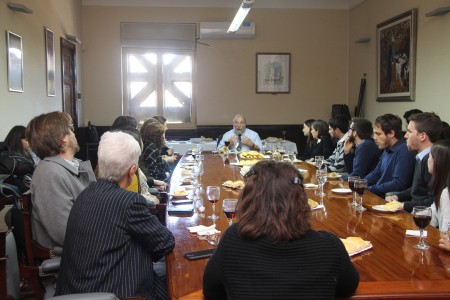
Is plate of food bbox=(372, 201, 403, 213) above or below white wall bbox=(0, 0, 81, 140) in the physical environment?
below

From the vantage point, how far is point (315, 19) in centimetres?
931

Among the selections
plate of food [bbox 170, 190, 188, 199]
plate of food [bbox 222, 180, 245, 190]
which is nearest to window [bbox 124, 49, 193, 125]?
plate of food [bbox 222, 180, 245, 190]

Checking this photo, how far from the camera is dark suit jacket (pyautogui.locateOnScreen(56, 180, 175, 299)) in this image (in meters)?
1.86

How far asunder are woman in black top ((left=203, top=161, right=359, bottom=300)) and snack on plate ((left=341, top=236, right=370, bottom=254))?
0.46 m

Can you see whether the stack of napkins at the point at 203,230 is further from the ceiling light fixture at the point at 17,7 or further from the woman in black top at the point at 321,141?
the ceiling light fixture at the point at 17,7

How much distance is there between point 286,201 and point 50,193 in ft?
4.73

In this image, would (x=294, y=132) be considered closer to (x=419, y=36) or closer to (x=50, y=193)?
(x=419, y=36)

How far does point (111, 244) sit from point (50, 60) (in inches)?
226

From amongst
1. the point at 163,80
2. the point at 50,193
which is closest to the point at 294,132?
the point at 163,80

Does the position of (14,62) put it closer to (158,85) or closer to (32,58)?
(32,58)

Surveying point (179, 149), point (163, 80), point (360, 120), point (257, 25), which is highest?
point (257, 25)

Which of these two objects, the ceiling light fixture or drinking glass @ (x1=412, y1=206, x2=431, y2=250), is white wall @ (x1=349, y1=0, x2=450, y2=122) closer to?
drinking glass @ (x1=412, y1=206, x2=431, y2=250)

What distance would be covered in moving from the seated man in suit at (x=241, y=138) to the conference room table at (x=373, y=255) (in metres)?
3.42

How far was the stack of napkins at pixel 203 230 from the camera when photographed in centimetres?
222
